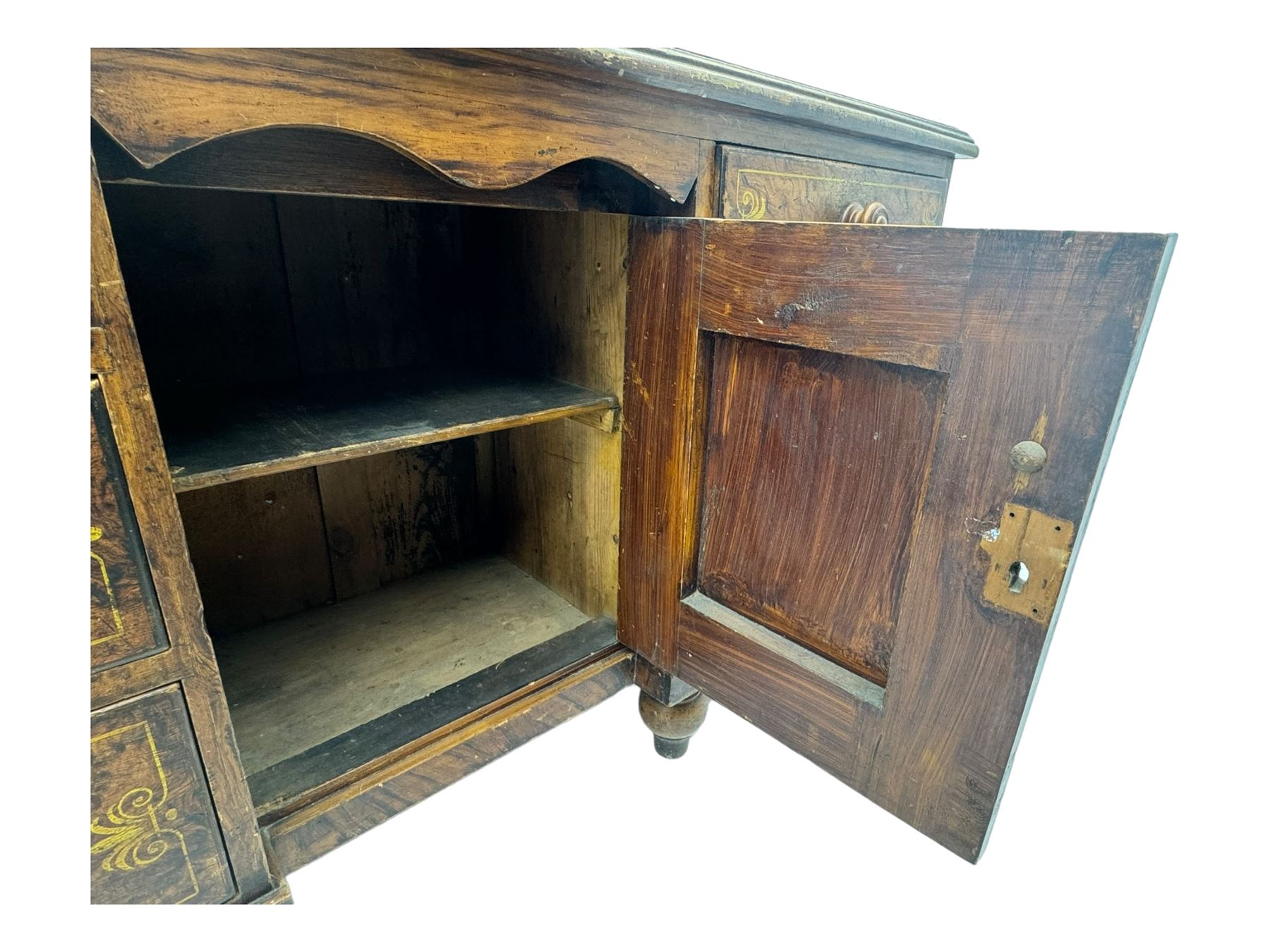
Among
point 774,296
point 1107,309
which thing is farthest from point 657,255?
point 1107,309

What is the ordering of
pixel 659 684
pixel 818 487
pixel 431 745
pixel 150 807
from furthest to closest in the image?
pixel 659 684, pixel 431 745, pixel 818 487, pixel 150 807

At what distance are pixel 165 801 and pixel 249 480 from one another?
22.0 inches

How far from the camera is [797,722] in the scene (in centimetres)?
67

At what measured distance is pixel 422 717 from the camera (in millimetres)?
770

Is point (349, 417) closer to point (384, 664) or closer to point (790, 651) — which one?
point (384, 664)

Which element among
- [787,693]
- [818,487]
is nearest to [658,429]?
[818,487]

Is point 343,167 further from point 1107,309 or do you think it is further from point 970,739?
point 970,739

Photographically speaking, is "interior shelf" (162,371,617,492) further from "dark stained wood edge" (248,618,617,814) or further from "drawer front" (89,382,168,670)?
"dark stained wood edge" (248,618,617,814)

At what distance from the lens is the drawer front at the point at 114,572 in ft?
1.39

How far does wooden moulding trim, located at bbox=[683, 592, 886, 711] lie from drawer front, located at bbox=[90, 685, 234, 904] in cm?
50

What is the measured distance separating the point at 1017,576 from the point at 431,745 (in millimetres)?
618

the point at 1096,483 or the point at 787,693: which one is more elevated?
the point at 1096,483

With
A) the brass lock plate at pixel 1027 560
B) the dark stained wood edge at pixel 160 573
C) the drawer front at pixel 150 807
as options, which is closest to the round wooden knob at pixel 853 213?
the brass lock plate at pixel 1027 560

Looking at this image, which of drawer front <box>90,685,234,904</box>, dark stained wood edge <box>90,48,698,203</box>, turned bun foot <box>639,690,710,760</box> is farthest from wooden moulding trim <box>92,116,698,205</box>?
turned bun foot <box>639,690,710,760</box>
